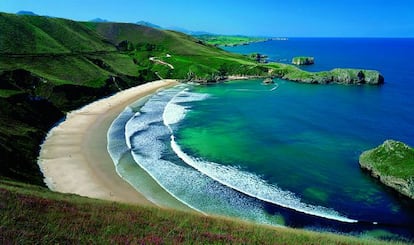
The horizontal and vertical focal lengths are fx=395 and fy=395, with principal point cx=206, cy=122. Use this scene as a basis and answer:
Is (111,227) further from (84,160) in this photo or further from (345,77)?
(345,77)

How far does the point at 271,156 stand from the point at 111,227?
39.6 m

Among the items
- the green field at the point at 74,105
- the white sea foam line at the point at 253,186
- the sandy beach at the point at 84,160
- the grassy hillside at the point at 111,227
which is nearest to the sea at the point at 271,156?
the white sea foam line at the point at 253,186

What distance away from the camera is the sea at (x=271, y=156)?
136 feet

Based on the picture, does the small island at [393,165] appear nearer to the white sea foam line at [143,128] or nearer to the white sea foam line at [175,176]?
the white sea foam line at [175,176]

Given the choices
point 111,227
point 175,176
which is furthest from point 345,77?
point 111,227

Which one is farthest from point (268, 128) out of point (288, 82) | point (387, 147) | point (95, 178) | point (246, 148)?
point (288, 82)

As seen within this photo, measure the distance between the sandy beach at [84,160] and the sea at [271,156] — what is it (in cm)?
190

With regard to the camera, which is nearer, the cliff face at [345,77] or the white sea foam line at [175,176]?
the white sea foam line at [175,176]

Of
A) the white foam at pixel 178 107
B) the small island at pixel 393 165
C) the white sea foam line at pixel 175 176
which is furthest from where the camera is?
the white foam at pixel 178 107

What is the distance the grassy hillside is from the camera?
18375 millimetres

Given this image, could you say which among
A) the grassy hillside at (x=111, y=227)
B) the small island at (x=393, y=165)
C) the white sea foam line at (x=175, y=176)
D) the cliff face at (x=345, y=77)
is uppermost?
the cliff face at (x=345, y=77)

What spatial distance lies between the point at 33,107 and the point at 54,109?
6.09 meters

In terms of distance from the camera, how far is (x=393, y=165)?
49.7m

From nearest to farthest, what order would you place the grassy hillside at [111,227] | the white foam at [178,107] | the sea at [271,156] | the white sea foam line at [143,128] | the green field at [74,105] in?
the grassy hillside at [111,227] < the green field at [74,105] < the sea at [271,156] < the white sea foam line at [143,128] < the white foam at [178,107]
